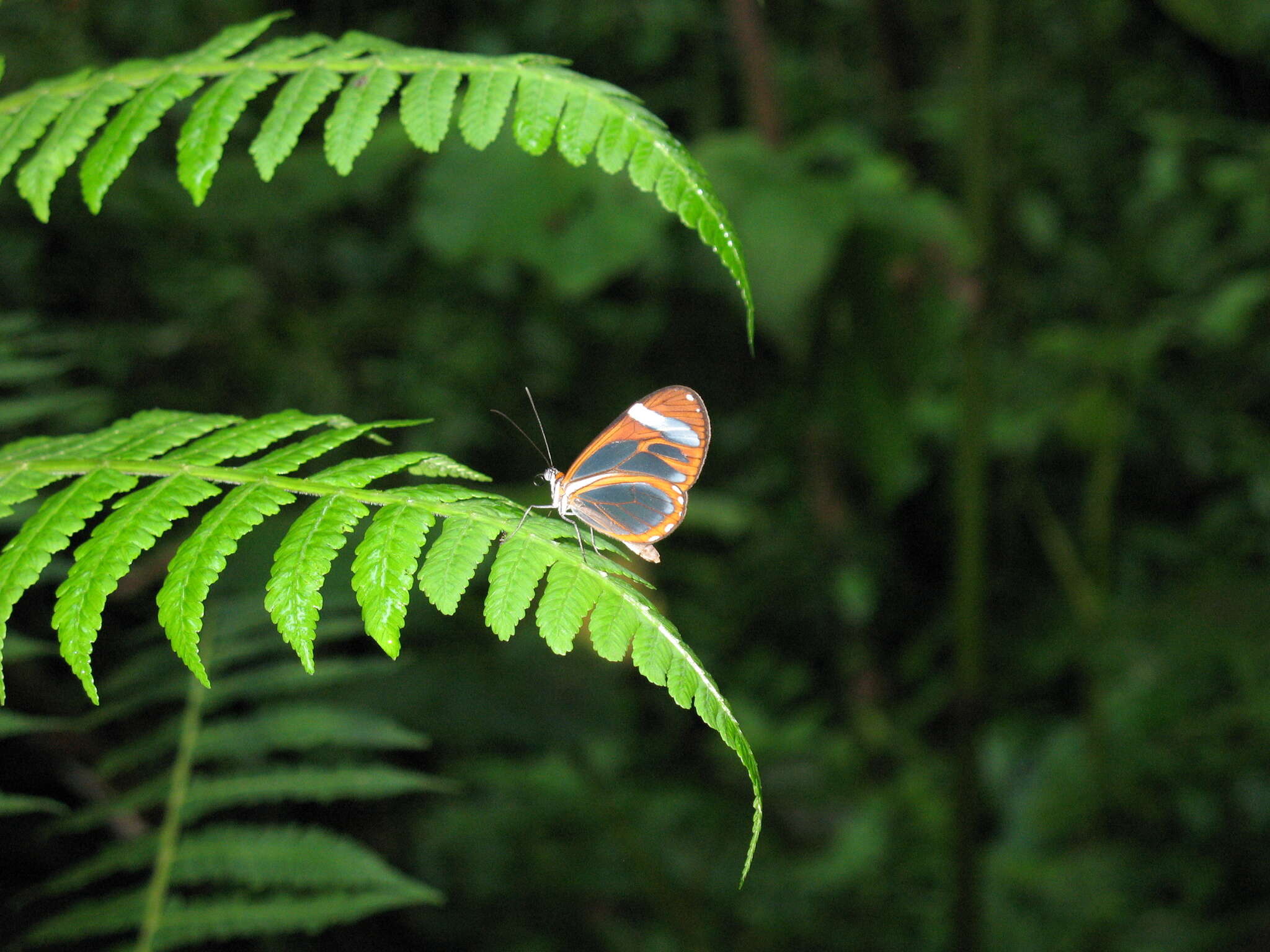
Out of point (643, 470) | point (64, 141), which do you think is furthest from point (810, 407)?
point (64, 141)

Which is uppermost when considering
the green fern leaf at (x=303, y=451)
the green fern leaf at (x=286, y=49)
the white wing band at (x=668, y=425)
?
the green fern leaf at (x=286, y=49)

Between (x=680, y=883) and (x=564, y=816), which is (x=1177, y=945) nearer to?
(x=680, y=883)

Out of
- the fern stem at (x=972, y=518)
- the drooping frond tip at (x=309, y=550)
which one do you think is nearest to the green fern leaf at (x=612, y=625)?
the drooping frond tip at (x=309, y=550)

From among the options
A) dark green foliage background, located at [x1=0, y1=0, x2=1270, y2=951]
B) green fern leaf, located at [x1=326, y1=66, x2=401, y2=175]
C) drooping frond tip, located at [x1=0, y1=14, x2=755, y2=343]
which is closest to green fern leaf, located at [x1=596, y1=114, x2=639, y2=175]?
drooping frond tip, located at [x1=0, y1=14, x2=755, y2=343]

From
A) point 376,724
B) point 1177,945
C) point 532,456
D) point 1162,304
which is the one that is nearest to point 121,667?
point 376,724

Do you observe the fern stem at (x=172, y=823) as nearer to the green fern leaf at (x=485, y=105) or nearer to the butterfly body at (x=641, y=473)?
the butterfly body at (x=641, y=473)
